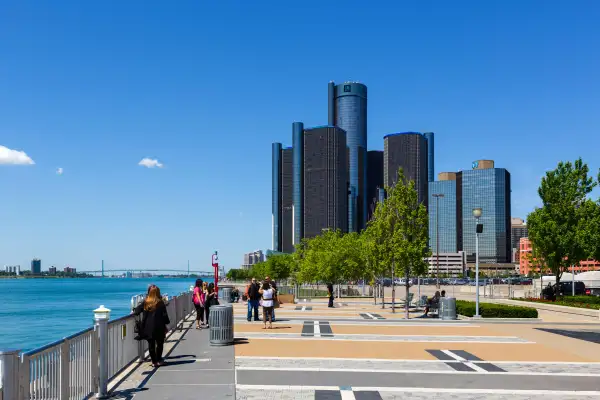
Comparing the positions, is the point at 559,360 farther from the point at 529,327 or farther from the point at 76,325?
→ the point at 76,325

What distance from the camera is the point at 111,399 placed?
9.67m

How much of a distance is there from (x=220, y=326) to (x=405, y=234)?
635 inches

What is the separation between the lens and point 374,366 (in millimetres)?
13203

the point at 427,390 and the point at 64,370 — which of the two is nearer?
the point at 64,370

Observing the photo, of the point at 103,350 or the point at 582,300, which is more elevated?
the point at 103,350

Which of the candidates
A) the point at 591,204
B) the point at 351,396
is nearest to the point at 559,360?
the point at 351,396

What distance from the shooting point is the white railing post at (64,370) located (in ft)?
27.0

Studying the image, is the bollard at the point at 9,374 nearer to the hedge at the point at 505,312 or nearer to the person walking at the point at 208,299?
the person walking at the point at 208,299

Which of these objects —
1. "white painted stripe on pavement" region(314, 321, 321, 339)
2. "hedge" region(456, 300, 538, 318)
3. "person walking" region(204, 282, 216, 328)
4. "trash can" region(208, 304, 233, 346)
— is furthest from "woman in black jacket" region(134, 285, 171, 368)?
"hedge" region(456, 300, 538, 318)

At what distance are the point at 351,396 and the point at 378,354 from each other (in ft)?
16.8

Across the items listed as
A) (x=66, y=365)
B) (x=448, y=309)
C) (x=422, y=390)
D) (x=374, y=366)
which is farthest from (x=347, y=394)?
(x=448, y=309)

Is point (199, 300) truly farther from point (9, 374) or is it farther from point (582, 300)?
point (582, 300)

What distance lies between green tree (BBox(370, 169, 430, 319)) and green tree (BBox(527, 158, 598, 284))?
483 inches

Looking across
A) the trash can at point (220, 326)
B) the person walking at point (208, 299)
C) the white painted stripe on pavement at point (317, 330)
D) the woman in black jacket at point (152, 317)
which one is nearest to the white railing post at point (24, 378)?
the woman in black jacket at point (152, 317)
